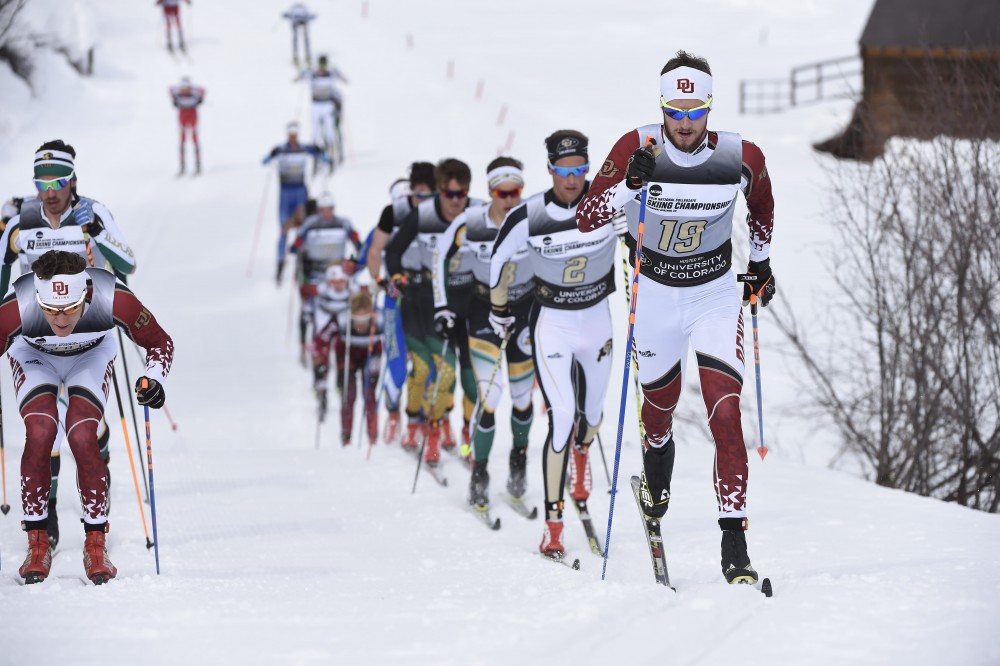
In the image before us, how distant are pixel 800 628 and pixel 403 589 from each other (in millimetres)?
2214

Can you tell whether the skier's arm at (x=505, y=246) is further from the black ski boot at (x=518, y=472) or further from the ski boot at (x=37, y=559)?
the ski boot at (x=37, y=559)

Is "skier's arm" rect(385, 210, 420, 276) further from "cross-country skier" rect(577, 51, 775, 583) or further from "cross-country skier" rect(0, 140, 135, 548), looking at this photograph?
"cross-country skier" rect(577, 51, 775, 583)

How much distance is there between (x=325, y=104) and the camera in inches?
887

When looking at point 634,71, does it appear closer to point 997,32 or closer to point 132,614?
point 997,32

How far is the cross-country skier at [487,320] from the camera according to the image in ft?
27.0

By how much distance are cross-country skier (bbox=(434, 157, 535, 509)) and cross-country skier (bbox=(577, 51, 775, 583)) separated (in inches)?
74.1

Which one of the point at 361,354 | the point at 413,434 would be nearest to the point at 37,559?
the point at 413,434

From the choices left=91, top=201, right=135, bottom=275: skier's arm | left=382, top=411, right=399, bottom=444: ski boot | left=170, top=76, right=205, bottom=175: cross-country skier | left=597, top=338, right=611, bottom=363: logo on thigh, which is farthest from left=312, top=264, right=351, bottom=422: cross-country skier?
left=170, top=76, right=205, bottom=175: cross-country skier

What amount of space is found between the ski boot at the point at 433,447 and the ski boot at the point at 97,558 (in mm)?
3626

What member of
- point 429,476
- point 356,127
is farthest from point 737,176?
point 356,127

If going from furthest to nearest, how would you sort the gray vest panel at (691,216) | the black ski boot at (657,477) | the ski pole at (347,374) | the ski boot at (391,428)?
the ski pole at (347,374), the ski boot at (391,428), the black ski boot at (657,477), the gray vest panel at (691,216)

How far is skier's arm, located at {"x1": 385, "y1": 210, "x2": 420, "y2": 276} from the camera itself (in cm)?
963

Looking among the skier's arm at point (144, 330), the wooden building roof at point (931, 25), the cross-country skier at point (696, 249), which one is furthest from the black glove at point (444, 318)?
the wooden building roof at point (931, 25)

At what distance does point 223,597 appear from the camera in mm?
5785
